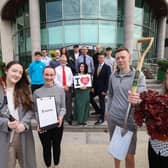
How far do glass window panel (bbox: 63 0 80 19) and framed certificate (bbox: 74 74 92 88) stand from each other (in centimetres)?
1150

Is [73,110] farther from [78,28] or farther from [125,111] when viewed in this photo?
[78,28]

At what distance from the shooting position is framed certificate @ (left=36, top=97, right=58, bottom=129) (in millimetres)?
2637

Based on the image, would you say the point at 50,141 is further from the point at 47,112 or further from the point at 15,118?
the point at 15,118

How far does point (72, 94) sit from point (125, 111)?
315cm

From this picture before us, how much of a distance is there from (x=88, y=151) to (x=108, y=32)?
13166 mm

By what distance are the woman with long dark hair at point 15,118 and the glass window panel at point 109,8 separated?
14419mm

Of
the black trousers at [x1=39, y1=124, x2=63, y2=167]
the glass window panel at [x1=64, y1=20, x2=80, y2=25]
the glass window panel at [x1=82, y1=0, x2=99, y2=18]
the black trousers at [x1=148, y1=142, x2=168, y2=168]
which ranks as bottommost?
the black trousers at [x1=39, y1=124, x2=63, y2=167]

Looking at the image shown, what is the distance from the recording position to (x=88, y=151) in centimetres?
416

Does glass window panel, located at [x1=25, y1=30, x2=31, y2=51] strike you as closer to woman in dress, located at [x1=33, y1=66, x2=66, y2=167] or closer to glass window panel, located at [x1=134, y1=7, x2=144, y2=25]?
glass window panel, located at [x1=134, y1=7, x2=144, y2=25]

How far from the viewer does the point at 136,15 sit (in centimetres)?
1778

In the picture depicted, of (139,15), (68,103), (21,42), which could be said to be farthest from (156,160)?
(21,42)

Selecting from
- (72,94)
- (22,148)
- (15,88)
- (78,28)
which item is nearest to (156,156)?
(22,148)

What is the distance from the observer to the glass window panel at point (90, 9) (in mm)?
15375

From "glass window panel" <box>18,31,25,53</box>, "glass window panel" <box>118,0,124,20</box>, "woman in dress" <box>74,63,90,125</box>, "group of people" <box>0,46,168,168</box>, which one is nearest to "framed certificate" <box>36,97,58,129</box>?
"group of people" <box>0,46,168,168</box>
